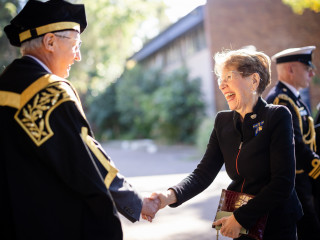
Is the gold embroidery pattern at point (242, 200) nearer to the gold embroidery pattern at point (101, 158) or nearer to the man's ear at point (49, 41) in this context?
the gold embroidery pattern at point (101, 158)

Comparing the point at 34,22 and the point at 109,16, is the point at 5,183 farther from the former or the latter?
the point at 109,16

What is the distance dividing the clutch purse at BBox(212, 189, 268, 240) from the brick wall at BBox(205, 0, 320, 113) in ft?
54.2

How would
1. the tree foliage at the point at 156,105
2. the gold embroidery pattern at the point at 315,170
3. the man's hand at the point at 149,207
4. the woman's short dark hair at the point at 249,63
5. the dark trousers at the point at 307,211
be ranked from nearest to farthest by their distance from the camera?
the woman's short dark hair at the point at 249,63 < the man's hand at the point at 149,207 < the gold embroidery pattern at the point at 315,170 < the dark trousers at the point at 307,211 < the tree foliage at the point at 156,105

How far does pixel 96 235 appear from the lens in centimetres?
180

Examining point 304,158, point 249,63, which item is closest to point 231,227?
point 249,63

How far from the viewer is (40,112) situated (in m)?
1.76

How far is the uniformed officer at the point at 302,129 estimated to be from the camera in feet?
9.81

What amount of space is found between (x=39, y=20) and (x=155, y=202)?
55.5 inches

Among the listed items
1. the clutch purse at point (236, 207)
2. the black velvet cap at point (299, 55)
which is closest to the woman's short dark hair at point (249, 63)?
the clutch purse at point (236, 207)

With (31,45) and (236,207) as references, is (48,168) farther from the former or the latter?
(236,207)

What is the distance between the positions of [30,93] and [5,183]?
45cm

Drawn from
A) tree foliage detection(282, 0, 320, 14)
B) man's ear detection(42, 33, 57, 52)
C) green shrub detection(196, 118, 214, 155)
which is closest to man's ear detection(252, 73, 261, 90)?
man's ear detection(42, 33, 57, 52)

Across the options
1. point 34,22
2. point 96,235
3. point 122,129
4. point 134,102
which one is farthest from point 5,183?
point 122,129

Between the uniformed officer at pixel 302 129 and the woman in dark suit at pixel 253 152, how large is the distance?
721 millimetres
